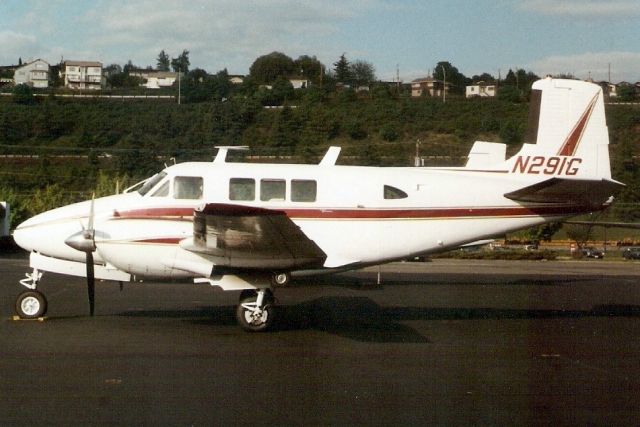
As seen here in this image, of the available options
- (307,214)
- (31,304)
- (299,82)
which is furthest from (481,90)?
(31,304)

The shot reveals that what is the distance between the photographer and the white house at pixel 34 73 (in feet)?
388

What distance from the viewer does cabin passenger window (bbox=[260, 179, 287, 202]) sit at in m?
13.3

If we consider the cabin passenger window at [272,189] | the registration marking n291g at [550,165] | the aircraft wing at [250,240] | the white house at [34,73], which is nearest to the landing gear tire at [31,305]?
the aircraft wing at [250,240]

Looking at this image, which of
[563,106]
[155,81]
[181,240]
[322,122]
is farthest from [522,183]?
[155,81]

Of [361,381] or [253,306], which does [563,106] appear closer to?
[253,306]

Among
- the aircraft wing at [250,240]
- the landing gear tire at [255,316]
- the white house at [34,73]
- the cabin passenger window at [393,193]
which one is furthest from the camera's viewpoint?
the white house at [34,73]

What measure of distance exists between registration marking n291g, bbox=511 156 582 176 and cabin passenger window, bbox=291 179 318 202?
3994 millimetres

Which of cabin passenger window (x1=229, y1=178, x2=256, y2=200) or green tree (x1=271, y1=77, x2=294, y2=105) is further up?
green tree (x1=271, y1=77, x2=294, y2=105)

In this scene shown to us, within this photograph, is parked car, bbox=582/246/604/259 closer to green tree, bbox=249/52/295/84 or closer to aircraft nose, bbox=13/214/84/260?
aircraft nose, bbox=13/214/84/260

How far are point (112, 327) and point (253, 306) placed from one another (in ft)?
7.40

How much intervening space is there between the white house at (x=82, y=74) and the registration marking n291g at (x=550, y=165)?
10650 cm

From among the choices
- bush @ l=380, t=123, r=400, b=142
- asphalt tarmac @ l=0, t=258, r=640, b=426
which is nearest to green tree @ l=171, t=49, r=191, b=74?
bush @ l=380, t=123, r=400, b=142

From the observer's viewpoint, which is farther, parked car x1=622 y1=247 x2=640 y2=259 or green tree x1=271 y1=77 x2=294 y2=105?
green tree x1=271 y1=77 x2=294 y2=105

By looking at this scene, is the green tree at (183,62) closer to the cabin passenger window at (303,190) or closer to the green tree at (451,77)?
the green tree at (451,77)
